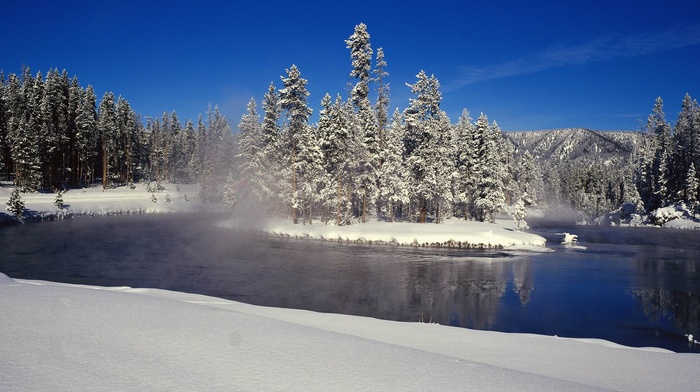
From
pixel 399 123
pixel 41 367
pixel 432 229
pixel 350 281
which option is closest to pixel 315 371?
pixel 41 367

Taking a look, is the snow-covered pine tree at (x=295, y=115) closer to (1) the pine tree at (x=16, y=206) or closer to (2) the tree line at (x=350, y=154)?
(2) the tree line at (x=350, y=154)

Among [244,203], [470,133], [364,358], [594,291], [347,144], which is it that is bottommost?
[594,291]

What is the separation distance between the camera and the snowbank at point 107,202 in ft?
192

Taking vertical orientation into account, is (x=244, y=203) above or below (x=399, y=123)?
below

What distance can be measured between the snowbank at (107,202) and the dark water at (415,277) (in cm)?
1523

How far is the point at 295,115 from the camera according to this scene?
4919 cm

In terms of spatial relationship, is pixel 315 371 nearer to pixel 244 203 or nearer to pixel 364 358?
pixel 364 358

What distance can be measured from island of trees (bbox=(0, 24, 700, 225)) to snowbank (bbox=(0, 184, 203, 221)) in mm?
2875

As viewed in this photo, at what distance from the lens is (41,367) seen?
496 cm

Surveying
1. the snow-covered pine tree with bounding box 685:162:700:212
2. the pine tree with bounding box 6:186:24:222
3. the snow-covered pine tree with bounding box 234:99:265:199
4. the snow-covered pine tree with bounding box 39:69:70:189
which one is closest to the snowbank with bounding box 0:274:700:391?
the snow-covered pine tree with bounding box 234:99:265:199

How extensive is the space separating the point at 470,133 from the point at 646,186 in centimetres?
6071

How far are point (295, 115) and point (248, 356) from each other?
4499 centimetres

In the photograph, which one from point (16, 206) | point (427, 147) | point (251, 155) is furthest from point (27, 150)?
point (427, 147)

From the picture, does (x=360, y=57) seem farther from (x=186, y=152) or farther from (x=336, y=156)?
(x=186, y=152)
